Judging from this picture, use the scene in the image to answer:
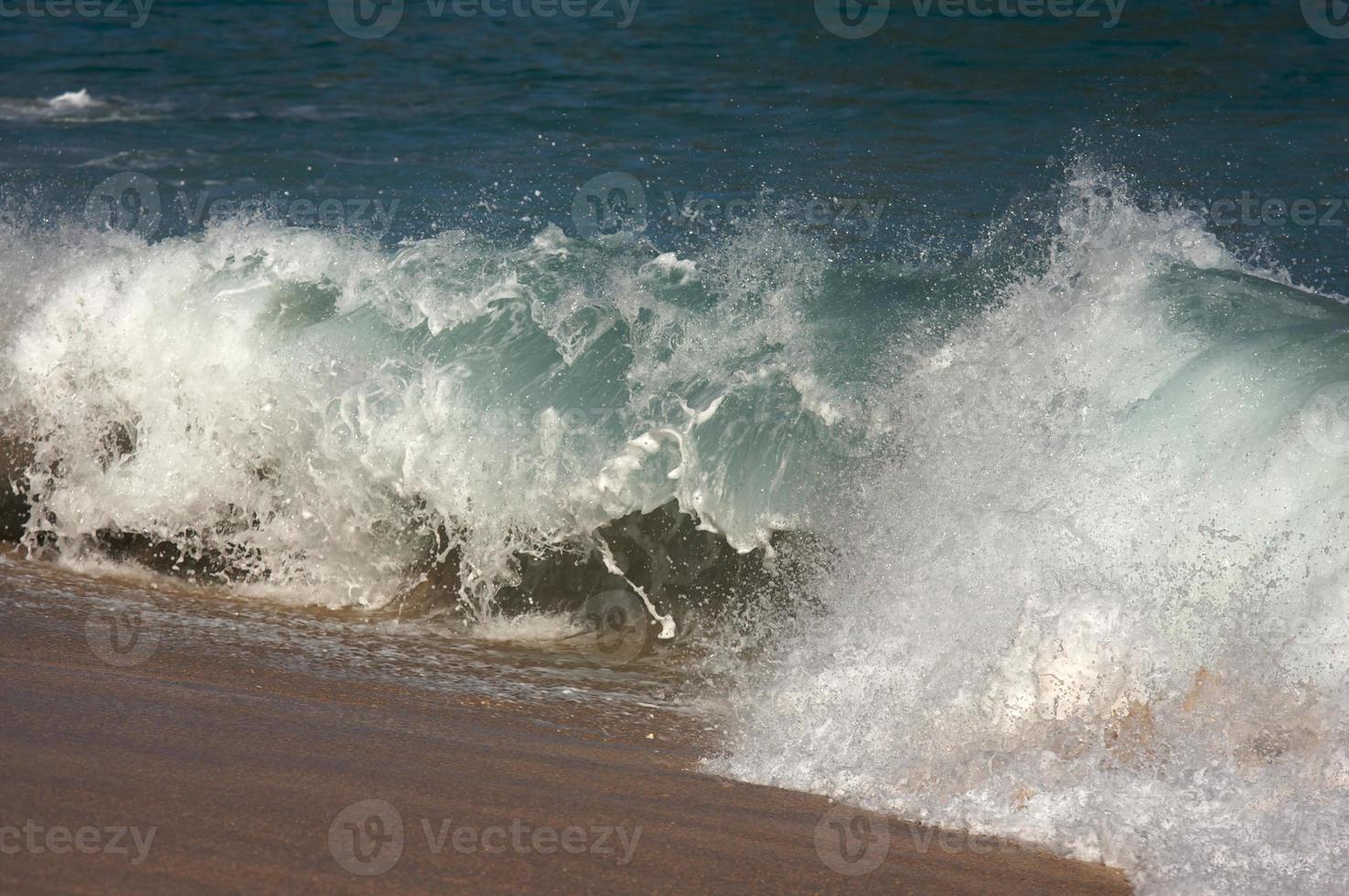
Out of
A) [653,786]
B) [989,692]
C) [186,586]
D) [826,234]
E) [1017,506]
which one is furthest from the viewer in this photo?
[826,234]

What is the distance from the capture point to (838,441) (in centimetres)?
504

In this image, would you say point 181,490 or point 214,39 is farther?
point 214,39

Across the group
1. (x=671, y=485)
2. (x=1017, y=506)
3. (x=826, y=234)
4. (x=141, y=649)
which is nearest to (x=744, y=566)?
(x=671, y=485)

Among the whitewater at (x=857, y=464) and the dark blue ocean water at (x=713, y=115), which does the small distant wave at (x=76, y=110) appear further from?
the whitewater at (x=857, y=464)

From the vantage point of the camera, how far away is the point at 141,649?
170 inches

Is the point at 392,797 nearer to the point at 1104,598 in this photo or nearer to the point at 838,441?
the point at 1104,598

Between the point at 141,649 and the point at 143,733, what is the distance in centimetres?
85

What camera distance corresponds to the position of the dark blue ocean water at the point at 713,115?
8867mm

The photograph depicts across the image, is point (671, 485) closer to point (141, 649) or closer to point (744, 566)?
point (744, 566)

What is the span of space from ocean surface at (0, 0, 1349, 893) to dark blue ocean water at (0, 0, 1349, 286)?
11 cm

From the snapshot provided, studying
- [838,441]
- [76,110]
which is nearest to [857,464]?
[838,441]

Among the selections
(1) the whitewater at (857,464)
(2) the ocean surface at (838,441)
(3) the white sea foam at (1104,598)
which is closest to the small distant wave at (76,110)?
(2) the ocean surface at (838,441)

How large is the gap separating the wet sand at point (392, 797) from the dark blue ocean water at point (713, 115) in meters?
4.37

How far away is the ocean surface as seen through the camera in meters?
3.65
